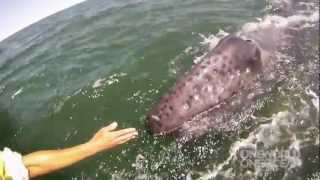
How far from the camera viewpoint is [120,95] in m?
12.1

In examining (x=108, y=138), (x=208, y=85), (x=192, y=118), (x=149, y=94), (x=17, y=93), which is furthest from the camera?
(x=17, y=93)

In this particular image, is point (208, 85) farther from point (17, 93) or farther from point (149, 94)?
point (17, 93)

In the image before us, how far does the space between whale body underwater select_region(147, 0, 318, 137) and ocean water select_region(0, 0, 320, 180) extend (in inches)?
11.2

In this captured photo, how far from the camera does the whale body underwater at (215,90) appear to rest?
9164mm

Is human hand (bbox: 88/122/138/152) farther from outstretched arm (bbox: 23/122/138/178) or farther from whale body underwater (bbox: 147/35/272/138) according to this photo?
whale body underwater (bbox: 147/35/272/138)

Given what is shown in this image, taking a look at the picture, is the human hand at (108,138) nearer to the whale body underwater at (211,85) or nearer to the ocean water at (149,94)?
the ocean water at (149,94)

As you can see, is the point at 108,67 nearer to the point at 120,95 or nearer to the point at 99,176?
the point at 120,95

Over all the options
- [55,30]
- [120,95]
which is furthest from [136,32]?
[55,30]

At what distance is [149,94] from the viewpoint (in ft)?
37.8

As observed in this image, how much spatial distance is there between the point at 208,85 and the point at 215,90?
0.18m

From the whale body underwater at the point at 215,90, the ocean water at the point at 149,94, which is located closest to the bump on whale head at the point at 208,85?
the whale body underwater at the point at 215,90

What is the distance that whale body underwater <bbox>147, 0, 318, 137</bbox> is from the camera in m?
9.16

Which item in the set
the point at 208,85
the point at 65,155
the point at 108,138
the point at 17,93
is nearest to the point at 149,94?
the point at 208,85

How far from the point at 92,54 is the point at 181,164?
8.27 metres
